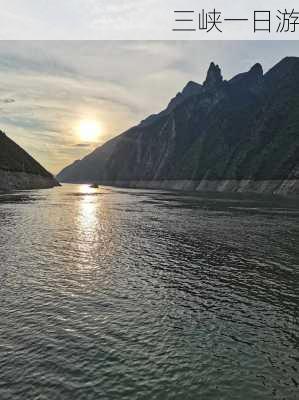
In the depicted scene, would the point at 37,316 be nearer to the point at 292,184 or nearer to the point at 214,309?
the point at 214,309

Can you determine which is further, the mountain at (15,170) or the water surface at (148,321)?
the mountain at (15,170)

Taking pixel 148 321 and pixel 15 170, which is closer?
pixel 148 321

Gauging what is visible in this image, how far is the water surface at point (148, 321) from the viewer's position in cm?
1385

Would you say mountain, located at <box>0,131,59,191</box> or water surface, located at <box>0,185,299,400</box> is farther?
mountain, located at <box>0,131,59,191</box>

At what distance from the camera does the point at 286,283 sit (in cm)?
2695

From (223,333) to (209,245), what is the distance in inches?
941

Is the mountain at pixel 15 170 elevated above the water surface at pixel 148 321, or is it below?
above

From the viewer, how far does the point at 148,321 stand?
1967cm

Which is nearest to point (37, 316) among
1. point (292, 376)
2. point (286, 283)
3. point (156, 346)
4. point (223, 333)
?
point (156, 346)

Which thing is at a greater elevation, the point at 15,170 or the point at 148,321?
the point at 15,170

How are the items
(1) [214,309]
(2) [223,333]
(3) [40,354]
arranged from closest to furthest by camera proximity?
1. (3) [40,354]
2. (2) [223,333]
3. (1) [214,309]

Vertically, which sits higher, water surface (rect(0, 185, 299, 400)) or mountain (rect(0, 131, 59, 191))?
mountain (rect(0, 131, 59, 191))

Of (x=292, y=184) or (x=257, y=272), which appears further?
(x=292, y=184)

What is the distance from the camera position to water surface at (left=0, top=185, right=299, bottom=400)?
13.9 meters
